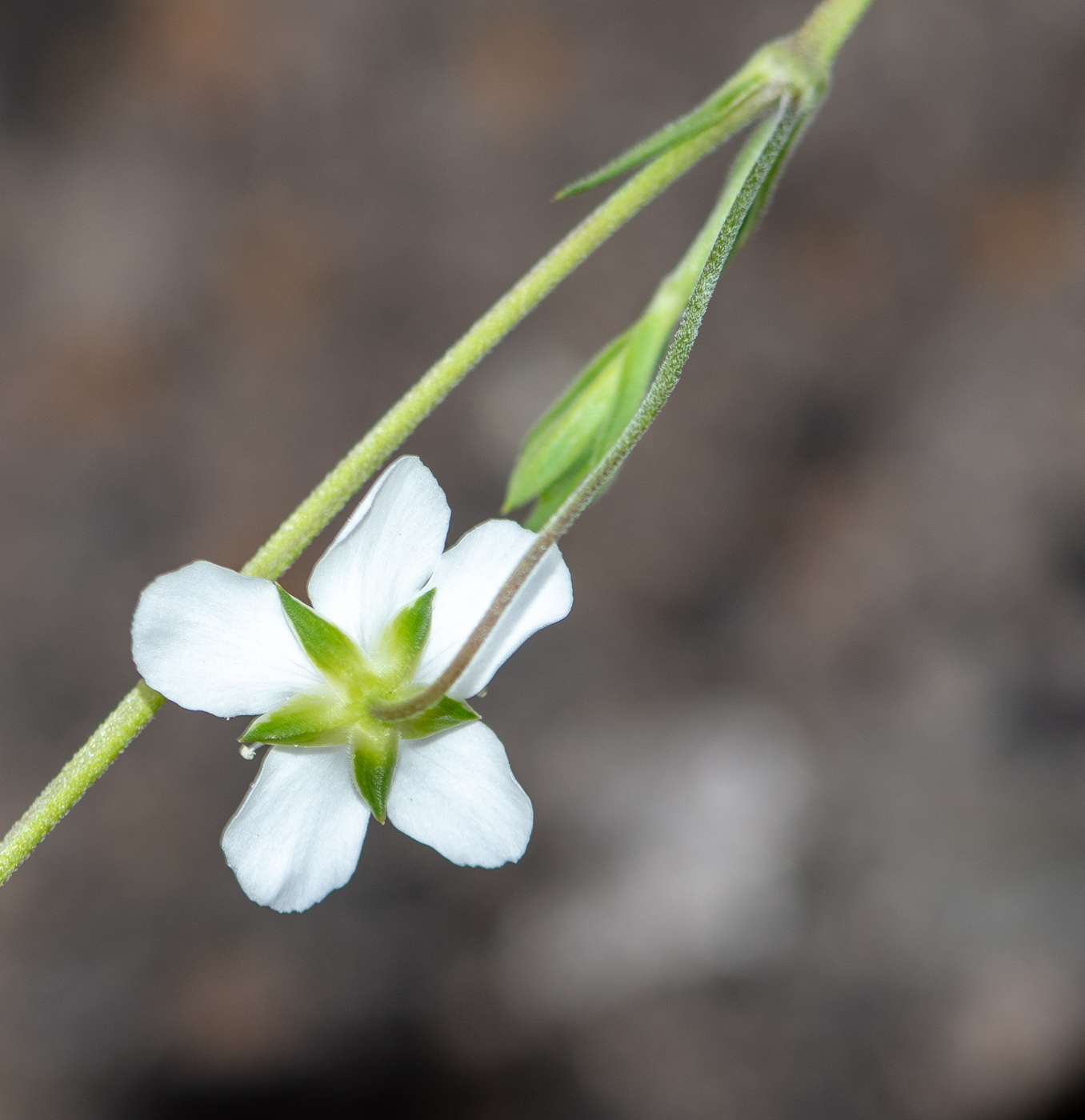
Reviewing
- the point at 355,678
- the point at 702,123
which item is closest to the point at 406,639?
the point at 355,678

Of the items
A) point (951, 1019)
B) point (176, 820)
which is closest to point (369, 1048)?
point (176, 820)

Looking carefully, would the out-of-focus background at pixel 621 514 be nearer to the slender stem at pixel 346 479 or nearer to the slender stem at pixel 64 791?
the slender stem at pixel 346 479

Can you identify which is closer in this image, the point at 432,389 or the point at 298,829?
the point at 432,389

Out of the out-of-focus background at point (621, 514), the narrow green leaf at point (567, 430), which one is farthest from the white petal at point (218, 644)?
the out-of-focus background at point (621, 514)

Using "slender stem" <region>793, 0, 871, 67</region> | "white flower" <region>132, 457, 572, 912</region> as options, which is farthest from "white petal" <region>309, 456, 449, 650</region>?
"slender stem" <region>793, 0, 871, 67</region>

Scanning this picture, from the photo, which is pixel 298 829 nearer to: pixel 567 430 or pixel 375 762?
pixel 375 762

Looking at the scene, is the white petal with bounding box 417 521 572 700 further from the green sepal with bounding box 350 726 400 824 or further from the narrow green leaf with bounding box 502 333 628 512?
the narrow green leaf with bounding box 502 333 628 512
